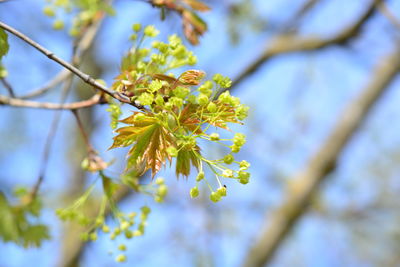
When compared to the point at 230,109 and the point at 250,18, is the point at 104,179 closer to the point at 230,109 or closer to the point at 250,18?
the point at 230,109

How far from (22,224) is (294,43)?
2.88 meters

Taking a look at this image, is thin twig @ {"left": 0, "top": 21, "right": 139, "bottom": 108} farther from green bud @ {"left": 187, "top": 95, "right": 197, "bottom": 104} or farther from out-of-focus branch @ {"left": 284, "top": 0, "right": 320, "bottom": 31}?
out-of-focus branch @ {"left": 284, "top": 0, "right": 320, "bottom": 31}

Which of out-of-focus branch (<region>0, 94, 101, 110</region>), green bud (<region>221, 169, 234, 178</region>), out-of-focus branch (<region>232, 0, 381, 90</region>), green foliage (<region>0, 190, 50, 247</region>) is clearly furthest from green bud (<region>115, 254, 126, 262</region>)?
out-of-focus branch (<region>232, 0, 381, 90</region>)

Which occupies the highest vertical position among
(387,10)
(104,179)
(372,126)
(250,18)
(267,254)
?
(372,126)

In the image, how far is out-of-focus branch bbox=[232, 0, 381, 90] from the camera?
3088 mm

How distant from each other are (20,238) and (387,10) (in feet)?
7.01

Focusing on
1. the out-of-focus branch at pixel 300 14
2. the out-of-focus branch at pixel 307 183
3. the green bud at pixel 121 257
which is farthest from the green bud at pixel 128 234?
the out-of-focus branch at pixel 300 14

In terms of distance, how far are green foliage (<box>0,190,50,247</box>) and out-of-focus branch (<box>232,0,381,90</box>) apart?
2.00m

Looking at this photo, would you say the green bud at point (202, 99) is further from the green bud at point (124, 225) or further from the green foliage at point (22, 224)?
the green foliage at point (22, 224)

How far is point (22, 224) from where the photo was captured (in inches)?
58.9

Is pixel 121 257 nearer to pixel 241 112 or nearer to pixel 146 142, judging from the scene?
pixel 146 142

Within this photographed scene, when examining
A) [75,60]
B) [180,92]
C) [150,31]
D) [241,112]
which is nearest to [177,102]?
[180,92]

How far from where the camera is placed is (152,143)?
36.1 inches

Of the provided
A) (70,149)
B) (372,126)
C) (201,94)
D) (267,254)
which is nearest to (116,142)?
(201,94)
